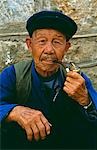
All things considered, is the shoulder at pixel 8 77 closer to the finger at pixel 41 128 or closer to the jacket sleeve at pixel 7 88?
the jacket sleeve at pixel 7 88

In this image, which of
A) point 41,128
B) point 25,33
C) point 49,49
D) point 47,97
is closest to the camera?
point 41,128

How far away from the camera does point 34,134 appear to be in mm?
1800

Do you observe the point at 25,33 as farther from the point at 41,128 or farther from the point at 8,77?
the point at 41,128

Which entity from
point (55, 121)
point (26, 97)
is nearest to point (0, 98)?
point (26, 97)

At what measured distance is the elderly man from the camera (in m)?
1.96

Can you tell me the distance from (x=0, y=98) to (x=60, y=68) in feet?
1.20

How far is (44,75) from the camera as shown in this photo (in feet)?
6.99

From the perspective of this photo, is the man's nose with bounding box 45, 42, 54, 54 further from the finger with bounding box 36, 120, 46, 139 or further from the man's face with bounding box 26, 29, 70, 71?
the finger with bounding box 36, 120, 46, 139

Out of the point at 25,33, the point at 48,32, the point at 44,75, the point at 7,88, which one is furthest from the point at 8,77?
the point at 25,33

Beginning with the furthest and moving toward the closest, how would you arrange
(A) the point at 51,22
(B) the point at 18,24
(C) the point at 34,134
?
A: (B) the point at 18,24 → (A) the point at 51,22 → (C) the point at 34,134

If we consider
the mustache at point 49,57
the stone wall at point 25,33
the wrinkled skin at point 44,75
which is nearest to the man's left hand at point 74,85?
the wrinkled skin at point 44,75

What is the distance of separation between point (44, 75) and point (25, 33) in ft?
1.91

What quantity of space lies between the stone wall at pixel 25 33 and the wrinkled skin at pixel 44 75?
523 mm

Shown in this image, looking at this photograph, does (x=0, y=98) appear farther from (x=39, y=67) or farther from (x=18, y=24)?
(x=18, y=24)
